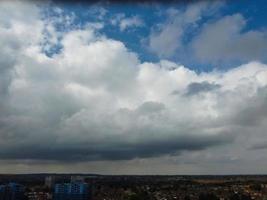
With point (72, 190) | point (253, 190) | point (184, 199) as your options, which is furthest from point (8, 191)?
point (253, 190)

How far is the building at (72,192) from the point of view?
248 ft

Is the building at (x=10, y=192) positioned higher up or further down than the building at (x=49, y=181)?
further down

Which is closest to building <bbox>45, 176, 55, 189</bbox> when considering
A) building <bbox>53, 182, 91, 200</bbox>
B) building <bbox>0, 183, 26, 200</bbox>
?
building <bbox>53, 182, 91, 200</bbox>

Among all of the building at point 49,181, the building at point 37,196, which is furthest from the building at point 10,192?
the building at point 49,181

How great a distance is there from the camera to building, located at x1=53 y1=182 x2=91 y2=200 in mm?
75562

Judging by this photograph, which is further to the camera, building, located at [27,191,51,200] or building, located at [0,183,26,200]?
building, located at [27,191,51,200]

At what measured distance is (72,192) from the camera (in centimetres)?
7612

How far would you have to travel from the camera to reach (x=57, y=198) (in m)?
77.2

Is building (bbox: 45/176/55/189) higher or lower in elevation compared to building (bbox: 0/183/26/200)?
higher

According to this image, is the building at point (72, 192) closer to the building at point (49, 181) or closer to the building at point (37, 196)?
the building at point (37, 196)

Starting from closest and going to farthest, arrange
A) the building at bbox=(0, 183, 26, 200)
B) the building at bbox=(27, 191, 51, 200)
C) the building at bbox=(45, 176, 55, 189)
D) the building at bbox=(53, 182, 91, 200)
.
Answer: the building at bbox=(0, 183, 26, 200) < the building at bbox=(27, 191, 51, 200) < the building at bbox=(53, 182, 91, 200) < the building at bbox=(45, 176, 55, 189)

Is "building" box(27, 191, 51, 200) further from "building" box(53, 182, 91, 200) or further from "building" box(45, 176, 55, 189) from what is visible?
"building" box(45, 176, 55, 189)

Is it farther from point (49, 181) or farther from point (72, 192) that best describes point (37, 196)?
point (49, 181)

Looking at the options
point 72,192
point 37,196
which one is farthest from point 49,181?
point 37,196
